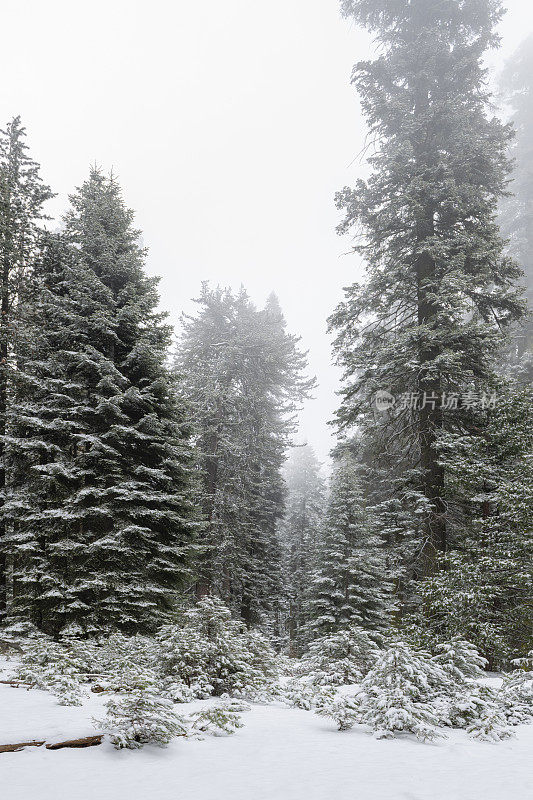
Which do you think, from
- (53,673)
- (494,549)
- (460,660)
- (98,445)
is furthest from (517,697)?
(98,445)

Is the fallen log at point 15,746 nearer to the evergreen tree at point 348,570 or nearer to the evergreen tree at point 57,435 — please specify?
the evergreen tree at point 57,435

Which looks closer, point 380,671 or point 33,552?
point 380,671

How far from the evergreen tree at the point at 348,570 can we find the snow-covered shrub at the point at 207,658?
31.9 ft

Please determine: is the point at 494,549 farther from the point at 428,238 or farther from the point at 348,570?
the point at 348,570

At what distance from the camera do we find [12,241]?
1304cm

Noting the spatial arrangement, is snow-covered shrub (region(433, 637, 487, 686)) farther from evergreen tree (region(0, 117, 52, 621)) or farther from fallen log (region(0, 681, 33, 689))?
evergreen tree (region(0, 117, 52, 621))

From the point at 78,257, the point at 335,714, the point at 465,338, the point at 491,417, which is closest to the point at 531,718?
the point at 335,714

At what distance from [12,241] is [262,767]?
46.8 feet

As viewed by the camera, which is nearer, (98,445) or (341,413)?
(98,445)

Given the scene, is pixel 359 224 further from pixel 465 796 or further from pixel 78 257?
pixel 465 796

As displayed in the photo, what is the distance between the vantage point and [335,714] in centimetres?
510

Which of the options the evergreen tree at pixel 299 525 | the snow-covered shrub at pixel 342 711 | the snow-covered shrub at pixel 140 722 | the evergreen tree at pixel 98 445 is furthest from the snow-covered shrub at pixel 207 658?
the evergreen tree at pixel 299 525

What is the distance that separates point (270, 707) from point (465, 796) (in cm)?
397

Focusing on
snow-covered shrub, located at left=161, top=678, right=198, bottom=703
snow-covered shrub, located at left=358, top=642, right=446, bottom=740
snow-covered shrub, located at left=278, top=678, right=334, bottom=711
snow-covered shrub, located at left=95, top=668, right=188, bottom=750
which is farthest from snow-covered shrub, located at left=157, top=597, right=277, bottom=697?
snow-covered shrub, located at left=95, top=668, right=188, bottom=750
